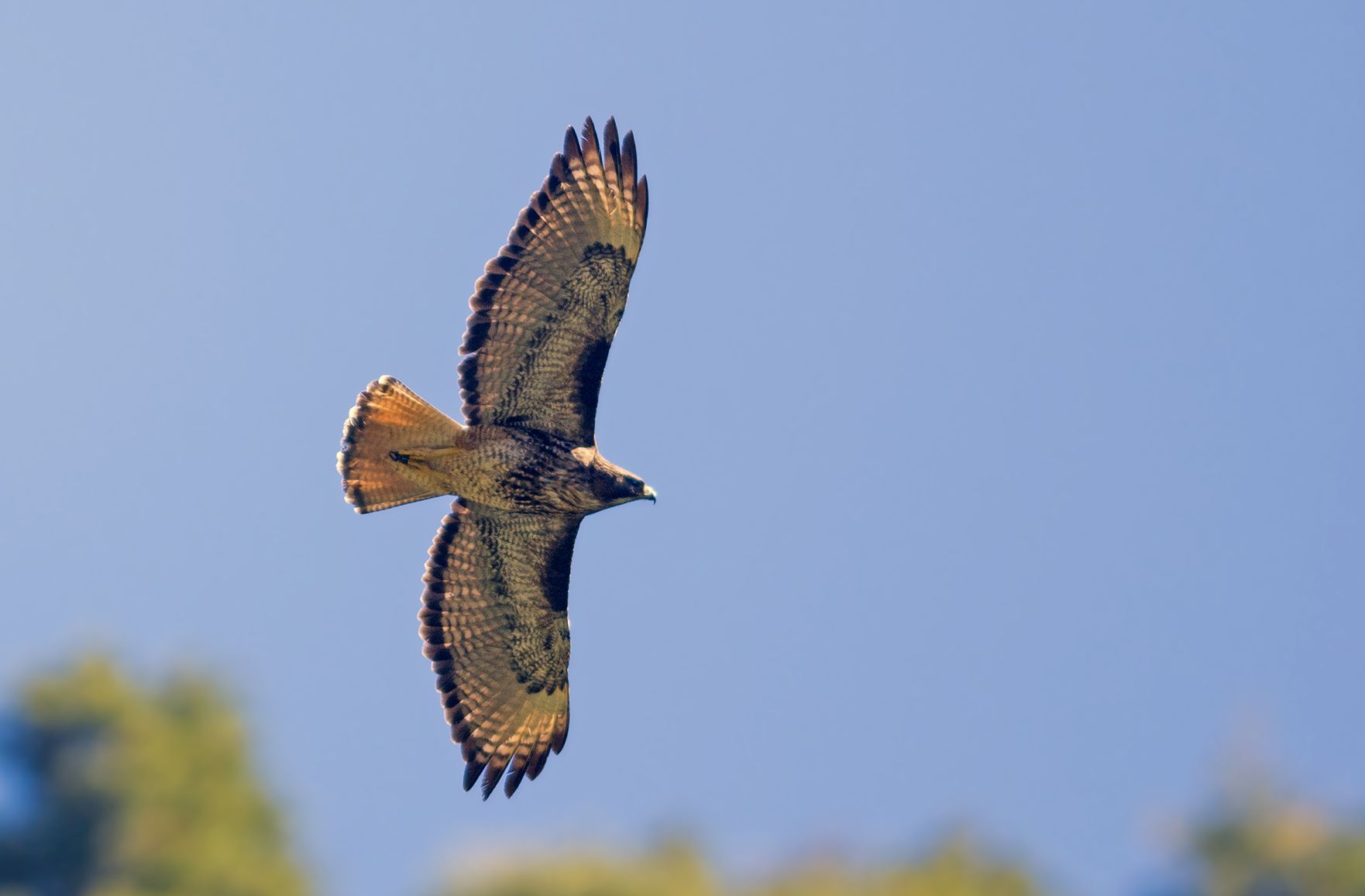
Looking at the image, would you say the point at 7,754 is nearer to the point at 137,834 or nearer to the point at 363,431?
the point at 137,834

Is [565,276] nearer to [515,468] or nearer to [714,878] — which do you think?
[515,468]

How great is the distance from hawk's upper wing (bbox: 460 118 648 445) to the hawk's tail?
432 millimetres

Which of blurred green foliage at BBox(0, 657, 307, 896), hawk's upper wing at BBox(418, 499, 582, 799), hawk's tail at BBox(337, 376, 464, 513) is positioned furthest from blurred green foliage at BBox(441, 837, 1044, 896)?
hawk's tail at BBox(337, 376, 464, 513)

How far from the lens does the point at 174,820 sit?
30469mm

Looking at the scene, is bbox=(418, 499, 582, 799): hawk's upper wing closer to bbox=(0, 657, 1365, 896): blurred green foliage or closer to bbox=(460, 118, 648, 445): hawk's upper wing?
bbox=(460, 118, 648, 445): hawk's upper wing

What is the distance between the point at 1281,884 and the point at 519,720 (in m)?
16.9

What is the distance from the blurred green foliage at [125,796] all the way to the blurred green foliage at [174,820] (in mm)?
22

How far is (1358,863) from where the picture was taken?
25781mm

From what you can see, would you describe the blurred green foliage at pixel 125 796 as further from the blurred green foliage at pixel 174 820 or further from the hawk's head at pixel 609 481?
the hawk's head at pixel 609 481

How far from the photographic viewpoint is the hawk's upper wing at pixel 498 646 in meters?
13.0

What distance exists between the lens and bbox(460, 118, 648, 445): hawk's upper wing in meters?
11.9

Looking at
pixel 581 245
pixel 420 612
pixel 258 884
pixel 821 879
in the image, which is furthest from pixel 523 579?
pixel 258 884

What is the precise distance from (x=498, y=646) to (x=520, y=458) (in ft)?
5.24

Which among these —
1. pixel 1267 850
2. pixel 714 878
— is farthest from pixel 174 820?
pixel 1267 850
